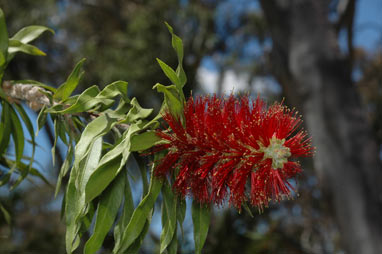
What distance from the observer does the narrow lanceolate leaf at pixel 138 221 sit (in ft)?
2.42

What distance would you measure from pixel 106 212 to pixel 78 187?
8cm

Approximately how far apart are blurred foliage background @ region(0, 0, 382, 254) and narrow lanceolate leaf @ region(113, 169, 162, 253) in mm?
4092

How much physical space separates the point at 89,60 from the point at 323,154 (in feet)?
16.9

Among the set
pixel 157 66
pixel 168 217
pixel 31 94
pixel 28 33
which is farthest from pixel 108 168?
pixel 157 66

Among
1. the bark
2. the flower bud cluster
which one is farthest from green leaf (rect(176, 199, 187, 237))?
the bark

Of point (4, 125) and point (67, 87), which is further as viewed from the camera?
point (4, 125)

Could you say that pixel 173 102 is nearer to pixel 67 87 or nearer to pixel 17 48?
pixel 67 87

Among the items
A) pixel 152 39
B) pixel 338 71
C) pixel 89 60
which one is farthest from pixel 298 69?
pixel 89 60

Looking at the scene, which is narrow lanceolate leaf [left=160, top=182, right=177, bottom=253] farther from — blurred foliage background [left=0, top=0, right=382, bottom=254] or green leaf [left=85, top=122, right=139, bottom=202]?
blurred foliage background [left=0, top=0, right=382, bottom=254]

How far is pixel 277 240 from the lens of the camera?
6316 mm

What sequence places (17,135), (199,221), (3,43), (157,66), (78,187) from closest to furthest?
1. (78,187)
2. (199,221)
3. (3,43)
4. (17,135)
5. (157,66)

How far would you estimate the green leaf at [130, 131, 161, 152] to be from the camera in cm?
75

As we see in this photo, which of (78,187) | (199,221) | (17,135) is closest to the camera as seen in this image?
(78,187)

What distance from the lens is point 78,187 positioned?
0.72 m
